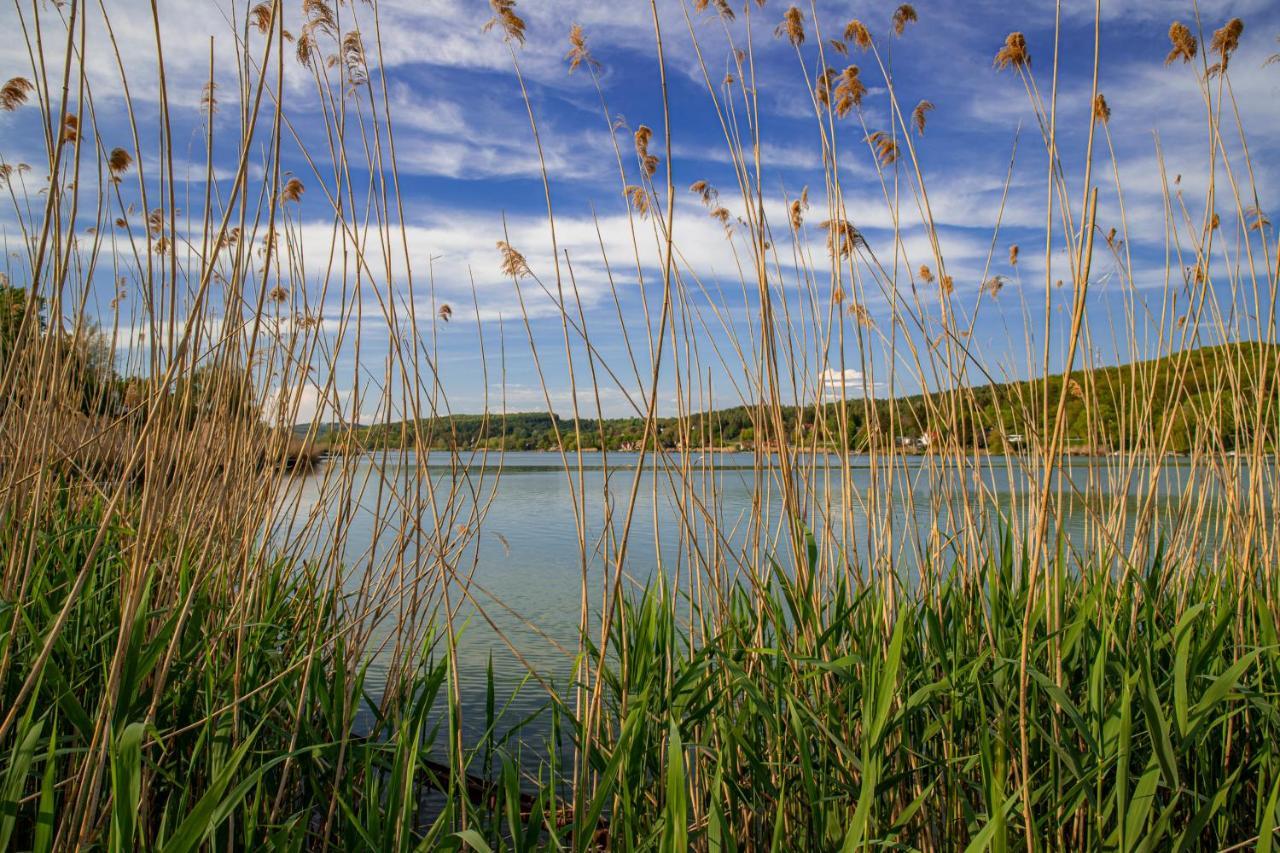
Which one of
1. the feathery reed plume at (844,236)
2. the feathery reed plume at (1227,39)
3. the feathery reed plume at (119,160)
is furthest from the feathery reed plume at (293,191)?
the feathery reed plume at (1227,39)

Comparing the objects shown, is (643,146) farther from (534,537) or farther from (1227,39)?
(534,537)

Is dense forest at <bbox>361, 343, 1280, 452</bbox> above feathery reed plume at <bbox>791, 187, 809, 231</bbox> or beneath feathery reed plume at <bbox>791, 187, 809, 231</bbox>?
beneath

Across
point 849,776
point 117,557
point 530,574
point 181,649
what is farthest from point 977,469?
point 530,574

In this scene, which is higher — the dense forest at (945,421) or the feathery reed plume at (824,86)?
the feathery reed plume at (824,86)

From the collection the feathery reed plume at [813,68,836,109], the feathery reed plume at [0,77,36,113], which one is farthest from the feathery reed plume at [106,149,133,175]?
the feathery reed plume at [813,68,836,109]

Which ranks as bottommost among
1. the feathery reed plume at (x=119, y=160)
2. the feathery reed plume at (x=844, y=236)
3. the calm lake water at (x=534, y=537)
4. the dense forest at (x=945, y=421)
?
the calm lake water at (x=534, y=537)

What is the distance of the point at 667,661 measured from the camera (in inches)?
78.9

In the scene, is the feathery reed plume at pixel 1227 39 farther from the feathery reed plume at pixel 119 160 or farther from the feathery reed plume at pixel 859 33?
the feathery reed plume at pixel 119 160

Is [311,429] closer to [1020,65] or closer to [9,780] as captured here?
[9,780]

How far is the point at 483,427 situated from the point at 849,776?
1.38m

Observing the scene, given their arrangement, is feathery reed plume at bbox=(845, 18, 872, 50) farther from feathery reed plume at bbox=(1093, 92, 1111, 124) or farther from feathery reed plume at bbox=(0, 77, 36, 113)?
feathery reed plume at bbox=(0, 77, 36, 113)

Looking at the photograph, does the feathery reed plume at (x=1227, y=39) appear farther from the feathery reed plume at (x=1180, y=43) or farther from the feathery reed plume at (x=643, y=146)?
the feathery reed plume at (x=643, y=146)

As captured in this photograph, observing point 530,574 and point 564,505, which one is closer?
point 530,574

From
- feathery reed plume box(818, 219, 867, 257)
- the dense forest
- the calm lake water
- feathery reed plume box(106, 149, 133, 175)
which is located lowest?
the calm lake water
